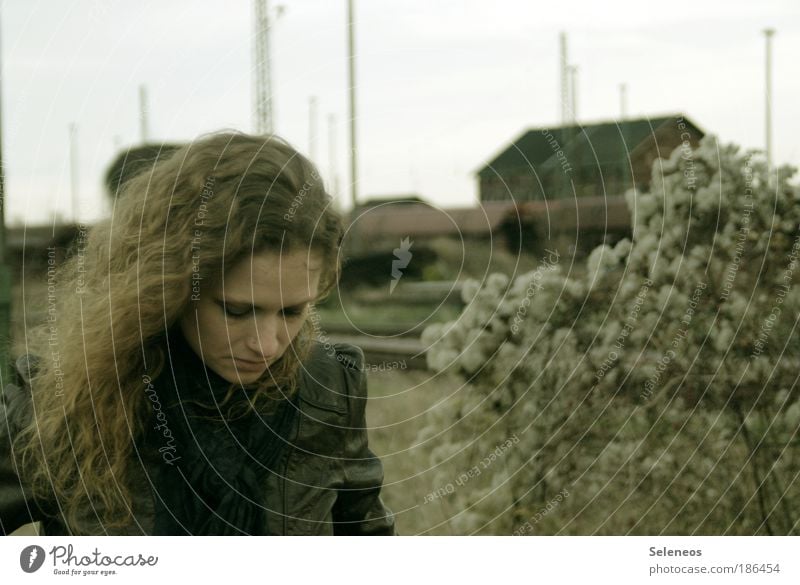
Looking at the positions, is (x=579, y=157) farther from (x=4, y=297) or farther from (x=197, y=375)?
(x=4, y=297)

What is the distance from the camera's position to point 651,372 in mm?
1834

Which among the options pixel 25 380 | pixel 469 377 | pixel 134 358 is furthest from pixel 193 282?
pixel 469 377

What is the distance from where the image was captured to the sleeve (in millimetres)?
1523

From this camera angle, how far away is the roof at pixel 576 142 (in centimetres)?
175

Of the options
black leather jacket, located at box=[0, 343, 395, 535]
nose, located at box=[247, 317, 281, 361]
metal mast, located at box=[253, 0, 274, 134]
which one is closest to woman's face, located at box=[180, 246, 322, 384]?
nose, located at box=[247, 317, 281, 361]

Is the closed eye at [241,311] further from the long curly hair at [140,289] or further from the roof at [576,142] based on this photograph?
the roof at [576,142]

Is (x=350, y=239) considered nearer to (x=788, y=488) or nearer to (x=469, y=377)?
(x=469, y=377)

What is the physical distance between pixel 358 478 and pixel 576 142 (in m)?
0.79

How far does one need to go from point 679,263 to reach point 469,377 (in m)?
0.48

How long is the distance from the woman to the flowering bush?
38 centimetres

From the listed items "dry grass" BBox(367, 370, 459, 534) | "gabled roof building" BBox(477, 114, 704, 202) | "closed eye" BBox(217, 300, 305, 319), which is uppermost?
"gabled roof building" BBox(477, 114, 704, 202)

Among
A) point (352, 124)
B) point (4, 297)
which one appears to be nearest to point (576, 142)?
point (352, 124)

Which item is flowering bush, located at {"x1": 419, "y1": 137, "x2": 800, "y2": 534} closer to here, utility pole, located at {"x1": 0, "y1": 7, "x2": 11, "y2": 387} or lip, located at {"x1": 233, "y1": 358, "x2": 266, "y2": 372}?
lip, located at {"x1": 233, "y1": 358, "x2": 266, "y2": 372}
